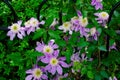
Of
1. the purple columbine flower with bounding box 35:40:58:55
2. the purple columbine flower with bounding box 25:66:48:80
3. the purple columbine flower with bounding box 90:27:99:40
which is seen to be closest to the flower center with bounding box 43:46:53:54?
the purple columbine flower with bounding box 35:40:58:55

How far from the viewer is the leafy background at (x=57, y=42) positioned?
1.78 m

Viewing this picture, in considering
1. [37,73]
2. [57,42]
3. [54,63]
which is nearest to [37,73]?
[37,73]

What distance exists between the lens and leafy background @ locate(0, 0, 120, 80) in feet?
5.85

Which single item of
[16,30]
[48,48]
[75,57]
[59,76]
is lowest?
[59,76]

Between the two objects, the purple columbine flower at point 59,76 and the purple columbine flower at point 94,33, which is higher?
the purple columbine flower at point 94,33

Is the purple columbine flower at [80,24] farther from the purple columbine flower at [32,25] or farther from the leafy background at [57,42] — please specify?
the purple columbine flower at [32,25]

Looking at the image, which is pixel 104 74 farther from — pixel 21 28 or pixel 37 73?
pixel 21 28

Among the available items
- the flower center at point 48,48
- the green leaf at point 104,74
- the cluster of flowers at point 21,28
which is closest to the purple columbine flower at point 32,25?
the cluster of flowers at point 21,28

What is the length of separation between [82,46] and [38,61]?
0.25m

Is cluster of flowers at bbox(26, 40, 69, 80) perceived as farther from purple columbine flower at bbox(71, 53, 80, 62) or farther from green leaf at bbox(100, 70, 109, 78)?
green leaf at bbox(100, 70, 109, 78)

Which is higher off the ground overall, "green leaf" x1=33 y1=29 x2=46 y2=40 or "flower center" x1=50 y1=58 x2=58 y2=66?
"green leaf" x1=33 y1=29 x2=46 y2=40

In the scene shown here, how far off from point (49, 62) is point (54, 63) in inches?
1.1

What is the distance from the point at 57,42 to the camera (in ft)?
5.78

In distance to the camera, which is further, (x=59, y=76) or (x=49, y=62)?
(x=59, y=76)
